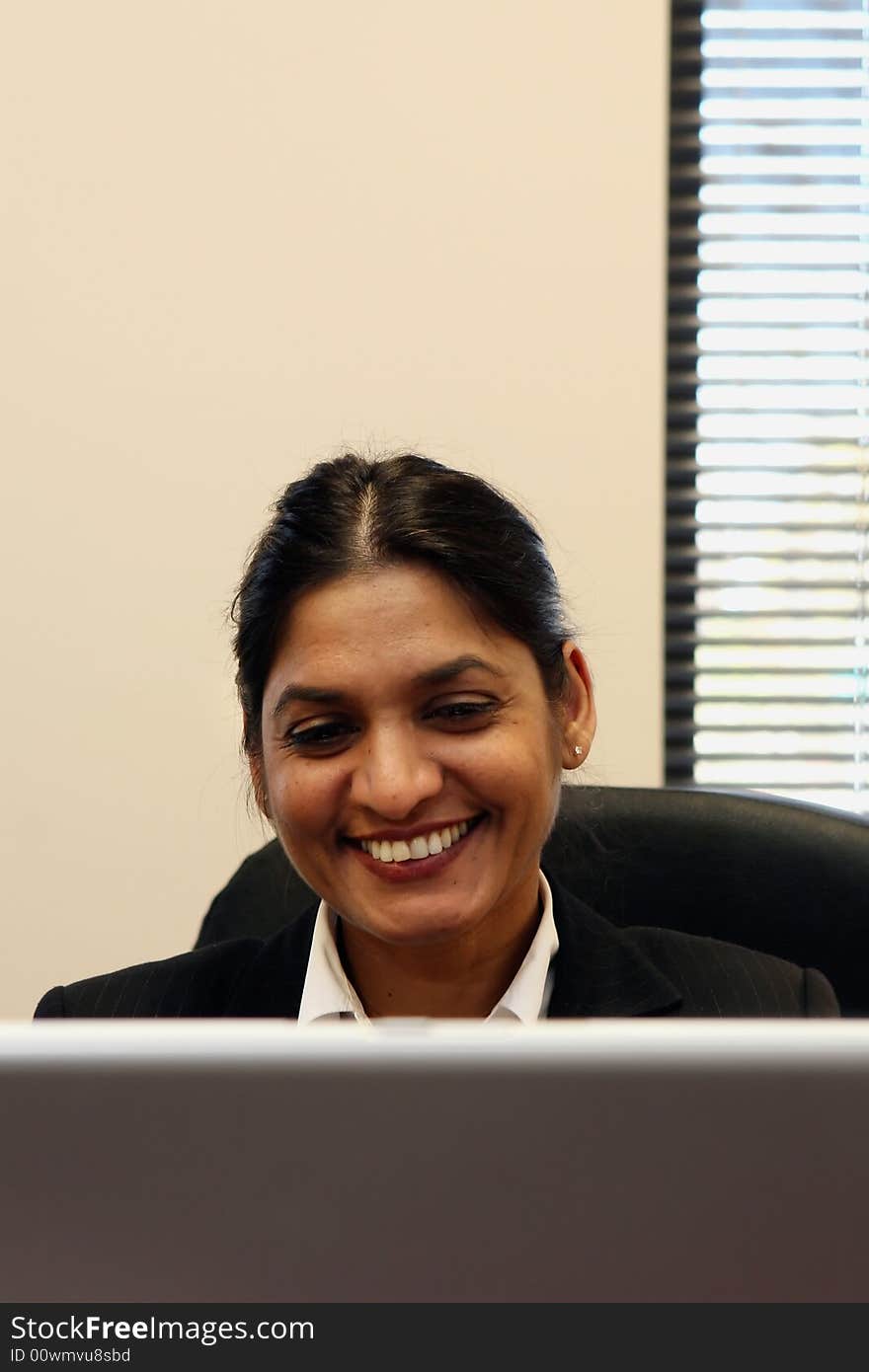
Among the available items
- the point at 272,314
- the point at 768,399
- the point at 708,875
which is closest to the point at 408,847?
the point at 708,875

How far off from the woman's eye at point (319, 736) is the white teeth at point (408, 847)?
3.3 inches

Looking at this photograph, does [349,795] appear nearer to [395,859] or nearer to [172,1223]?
[395,859]

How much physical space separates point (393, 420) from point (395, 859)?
3.44 ft

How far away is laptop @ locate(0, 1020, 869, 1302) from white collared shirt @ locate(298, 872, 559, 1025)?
80 centimetres

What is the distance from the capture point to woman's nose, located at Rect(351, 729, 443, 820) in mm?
1145

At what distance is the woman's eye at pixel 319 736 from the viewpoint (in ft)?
3.92

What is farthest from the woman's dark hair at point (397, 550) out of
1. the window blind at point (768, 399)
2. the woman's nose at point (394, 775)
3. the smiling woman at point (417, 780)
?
the window blind at point (768, 399)

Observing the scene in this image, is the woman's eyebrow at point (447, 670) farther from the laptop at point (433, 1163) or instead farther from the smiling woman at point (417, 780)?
the laptop at point (433, 1163)

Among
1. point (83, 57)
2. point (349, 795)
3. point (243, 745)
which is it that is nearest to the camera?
point (349, 795)

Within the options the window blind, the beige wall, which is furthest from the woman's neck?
the window blind

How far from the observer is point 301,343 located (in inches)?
82.2

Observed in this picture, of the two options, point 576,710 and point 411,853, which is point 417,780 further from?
point 576,710

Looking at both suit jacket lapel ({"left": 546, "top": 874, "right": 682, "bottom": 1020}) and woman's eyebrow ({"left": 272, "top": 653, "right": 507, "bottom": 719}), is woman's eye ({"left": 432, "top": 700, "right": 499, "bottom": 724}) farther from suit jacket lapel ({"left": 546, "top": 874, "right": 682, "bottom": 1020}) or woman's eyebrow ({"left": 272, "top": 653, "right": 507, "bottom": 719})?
suit jacket lapel ({"left": 546, "top": 874, "right": 682, "bottom": 1020})
